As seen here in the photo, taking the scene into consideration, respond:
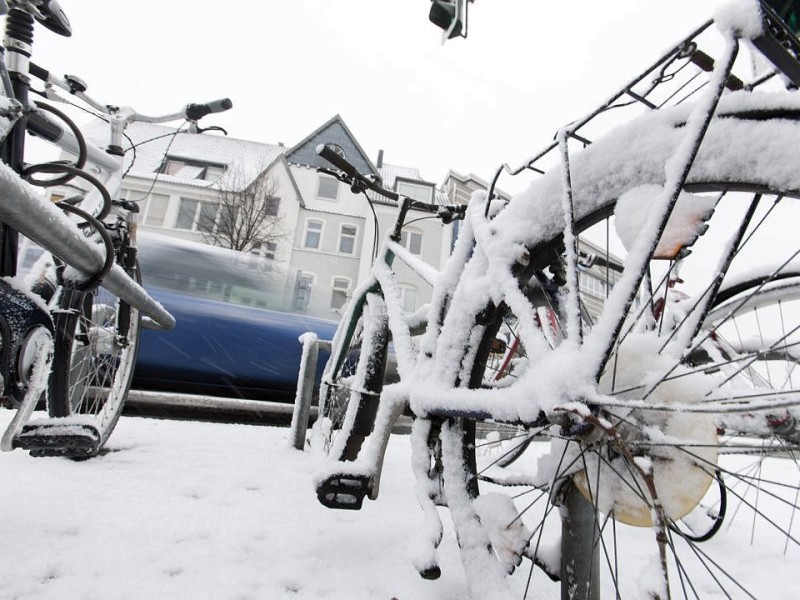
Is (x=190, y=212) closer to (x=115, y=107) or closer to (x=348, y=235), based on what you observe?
(x=348, y=235)

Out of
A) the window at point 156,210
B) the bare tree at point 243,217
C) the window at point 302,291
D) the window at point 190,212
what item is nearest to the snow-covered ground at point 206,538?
the window at point 302,291

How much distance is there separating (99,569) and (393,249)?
1552 millimetres

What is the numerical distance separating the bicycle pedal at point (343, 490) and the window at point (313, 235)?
20040mm

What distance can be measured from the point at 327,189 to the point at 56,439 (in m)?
21.2

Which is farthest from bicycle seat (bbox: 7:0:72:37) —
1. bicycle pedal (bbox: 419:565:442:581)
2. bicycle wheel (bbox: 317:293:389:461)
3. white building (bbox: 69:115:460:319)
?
white building (bbox: 69:115:460:319)

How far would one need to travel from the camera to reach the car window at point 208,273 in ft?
13.4

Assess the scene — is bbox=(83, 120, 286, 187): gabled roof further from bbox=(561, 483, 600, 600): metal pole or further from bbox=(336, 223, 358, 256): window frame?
bbox=(561, 483, 600, 600): metal pole

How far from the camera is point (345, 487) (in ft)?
5.32

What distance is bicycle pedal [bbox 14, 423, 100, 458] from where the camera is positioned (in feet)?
5.35

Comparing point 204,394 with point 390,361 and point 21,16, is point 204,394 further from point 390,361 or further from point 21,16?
point 21,16

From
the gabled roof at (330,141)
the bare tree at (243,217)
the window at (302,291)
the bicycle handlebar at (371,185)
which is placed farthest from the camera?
the gabled roof at (330,141)

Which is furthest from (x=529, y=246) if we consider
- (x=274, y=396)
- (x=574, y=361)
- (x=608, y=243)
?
(x=274, y=396)

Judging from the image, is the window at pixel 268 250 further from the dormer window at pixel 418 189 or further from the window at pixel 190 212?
the dormer window at pixel 418 189

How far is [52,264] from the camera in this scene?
197cm
